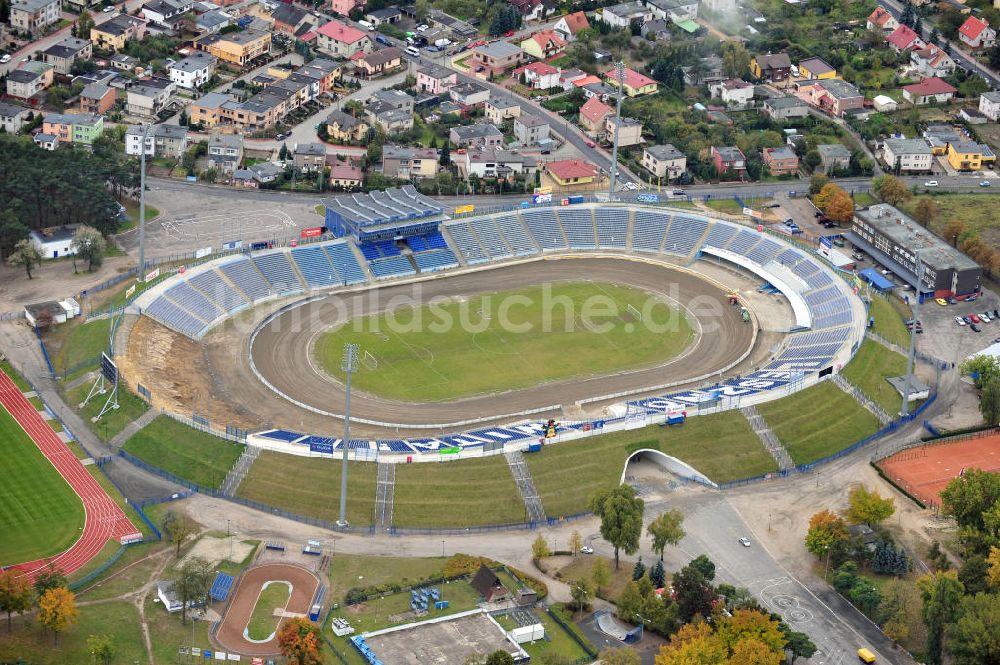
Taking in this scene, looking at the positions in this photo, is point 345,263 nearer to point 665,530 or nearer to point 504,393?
point 504,393

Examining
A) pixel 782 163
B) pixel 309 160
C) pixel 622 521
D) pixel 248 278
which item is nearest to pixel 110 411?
pixel 248 278

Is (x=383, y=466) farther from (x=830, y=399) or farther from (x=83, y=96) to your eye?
(x=83, y=96)

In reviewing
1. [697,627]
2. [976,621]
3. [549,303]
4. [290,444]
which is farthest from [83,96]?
[976,621]

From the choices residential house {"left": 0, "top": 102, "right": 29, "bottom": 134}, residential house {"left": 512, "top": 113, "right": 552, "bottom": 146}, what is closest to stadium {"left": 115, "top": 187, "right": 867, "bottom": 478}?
residential house {"left": 512, "top": 113, "right": 552, "bottom": 146}

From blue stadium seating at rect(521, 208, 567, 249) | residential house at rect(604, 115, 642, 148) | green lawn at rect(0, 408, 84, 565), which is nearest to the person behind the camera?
green lawn at rect(0, 408, 84, 565)

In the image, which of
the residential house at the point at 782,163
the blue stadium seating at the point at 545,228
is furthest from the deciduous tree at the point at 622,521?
the residential house at the point at 782,163

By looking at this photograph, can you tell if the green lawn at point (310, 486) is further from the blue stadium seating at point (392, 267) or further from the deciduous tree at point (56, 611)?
the blue stadium seating at point (392, 267)

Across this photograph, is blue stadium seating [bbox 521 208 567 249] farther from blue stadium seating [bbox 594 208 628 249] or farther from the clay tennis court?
the clay tennis court
